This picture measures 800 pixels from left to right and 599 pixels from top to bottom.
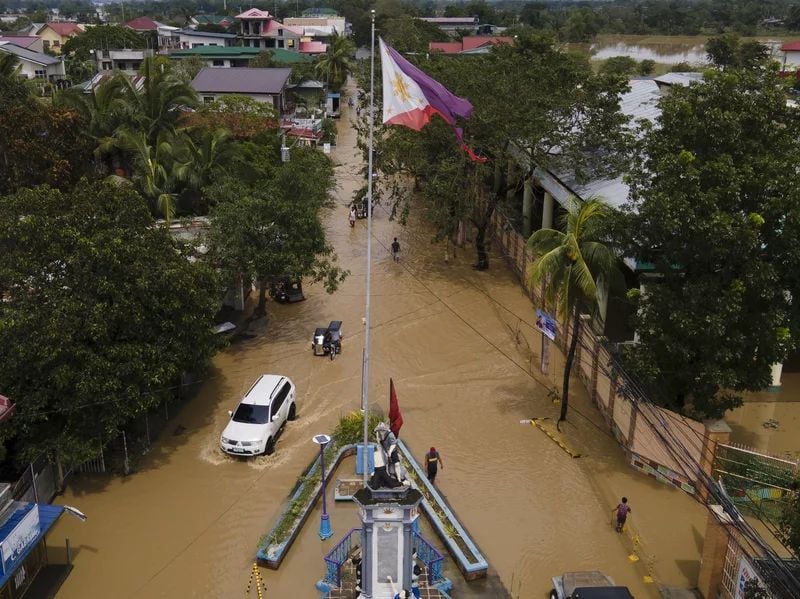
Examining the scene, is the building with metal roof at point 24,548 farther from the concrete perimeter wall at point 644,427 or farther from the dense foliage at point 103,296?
the concrete perimeter wall at point 644,427

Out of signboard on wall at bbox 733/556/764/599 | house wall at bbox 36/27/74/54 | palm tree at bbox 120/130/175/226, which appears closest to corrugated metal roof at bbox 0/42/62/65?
palm tree at bbox 120/130/175/226

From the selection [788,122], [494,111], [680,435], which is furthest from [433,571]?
[494,111]

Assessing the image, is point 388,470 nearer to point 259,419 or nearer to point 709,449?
point 259,419

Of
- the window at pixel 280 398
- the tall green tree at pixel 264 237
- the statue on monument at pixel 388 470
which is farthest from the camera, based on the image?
the tall green tree at pixel 264 237

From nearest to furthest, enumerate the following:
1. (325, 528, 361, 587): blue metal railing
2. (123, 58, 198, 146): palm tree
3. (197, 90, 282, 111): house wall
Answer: (325, 528, 361, 587): blue metal railing, (123, 58, 198, 146): palm tree, (197, 90, 282, 111): house wall

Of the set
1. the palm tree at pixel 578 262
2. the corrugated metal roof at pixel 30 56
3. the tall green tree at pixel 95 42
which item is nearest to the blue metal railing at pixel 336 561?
the palm tree at pixel 578 262

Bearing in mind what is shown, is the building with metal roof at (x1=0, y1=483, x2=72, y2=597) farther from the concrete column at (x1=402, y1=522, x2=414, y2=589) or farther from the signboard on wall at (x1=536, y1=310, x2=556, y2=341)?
the signboard on wall at (x1=536, y1=310, x2=556, y2=341)
